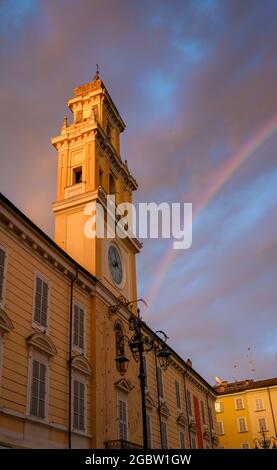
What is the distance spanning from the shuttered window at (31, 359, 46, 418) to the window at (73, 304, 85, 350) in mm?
3616

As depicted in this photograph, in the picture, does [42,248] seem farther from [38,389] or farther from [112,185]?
[112,185]

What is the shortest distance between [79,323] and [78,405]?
4.05 metres

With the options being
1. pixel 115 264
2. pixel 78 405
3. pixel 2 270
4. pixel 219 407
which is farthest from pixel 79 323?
pixel 219 407

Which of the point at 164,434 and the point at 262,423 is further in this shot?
the point at 262,423

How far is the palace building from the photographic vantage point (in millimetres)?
20047

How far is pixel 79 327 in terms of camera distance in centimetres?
2555

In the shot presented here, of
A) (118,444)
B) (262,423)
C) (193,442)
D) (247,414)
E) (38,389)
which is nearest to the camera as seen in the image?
(38,389)

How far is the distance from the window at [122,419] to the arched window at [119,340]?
104 inches

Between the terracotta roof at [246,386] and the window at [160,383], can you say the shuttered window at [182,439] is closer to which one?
the window at [160,383]

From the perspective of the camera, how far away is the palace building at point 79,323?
65.8ft

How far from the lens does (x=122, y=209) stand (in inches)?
1409

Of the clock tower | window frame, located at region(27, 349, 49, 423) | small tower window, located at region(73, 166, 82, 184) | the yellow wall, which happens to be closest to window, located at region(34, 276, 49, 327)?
window frame, located at region(27, 349, 49, 423)
